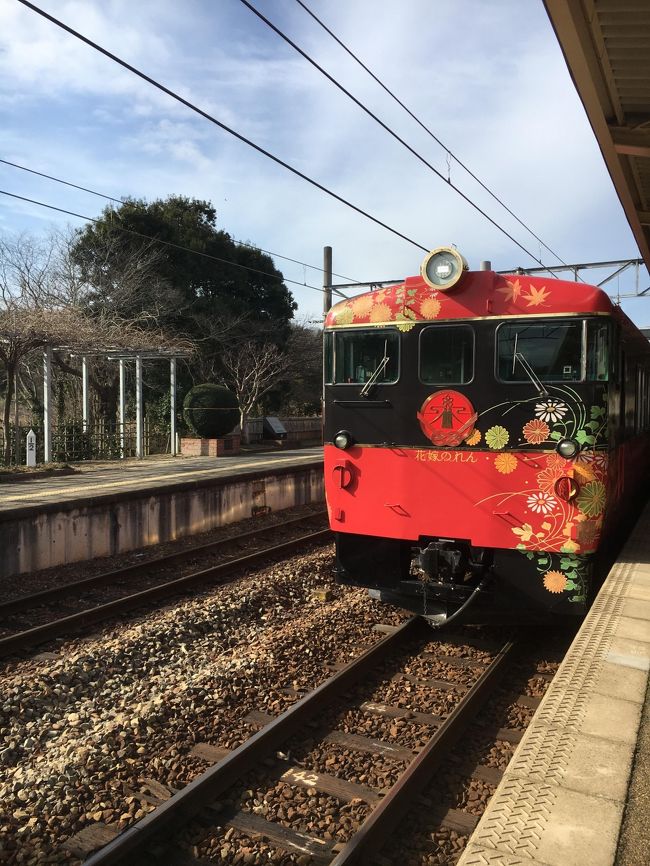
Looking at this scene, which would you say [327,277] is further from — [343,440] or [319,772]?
[319,772]

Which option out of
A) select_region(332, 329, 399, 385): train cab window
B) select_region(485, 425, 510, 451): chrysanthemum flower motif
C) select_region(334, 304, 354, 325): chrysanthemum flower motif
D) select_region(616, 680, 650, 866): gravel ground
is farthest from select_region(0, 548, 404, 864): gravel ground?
select_region(334, 304, 354, 325): chrysanthemum flower motif

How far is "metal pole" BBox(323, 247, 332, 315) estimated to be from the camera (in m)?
20.7

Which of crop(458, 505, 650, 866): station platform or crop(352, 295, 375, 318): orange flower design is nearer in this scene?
crop(458, 505, 650, 866): station platform

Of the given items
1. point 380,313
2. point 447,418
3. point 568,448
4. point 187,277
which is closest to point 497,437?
point 447,418

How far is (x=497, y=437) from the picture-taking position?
5.54 meters

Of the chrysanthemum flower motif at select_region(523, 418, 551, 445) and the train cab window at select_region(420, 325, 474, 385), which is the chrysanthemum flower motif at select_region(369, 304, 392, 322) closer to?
the train cab window at select_region(420, 325, 474, 385)

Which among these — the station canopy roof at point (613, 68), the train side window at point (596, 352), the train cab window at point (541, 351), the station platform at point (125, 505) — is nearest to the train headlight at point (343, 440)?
the train cab window at point (541, 351)

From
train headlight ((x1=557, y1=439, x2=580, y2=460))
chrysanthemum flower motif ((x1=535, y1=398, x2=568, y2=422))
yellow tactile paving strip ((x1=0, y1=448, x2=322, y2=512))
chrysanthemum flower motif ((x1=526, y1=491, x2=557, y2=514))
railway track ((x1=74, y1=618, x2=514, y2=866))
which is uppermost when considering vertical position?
chrysanthemum flower motif ((x1=535, y1=398, x2=568, y2=422))

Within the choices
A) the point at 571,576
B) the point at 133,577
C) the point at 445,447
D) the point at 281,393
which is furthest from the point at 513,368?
the point at 281,393

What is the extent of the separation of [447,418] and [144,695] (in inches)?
129

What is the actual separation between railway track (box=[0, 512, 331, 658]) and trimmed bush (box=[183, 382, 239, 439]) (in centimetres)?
1064

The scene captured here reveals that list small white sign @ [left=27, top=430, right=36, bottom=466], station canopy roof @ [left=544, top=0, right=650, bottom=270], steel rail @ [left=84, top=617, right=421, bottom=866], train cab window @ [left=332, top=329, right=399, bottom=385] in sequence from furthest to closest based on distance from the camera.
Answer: small white sign @ [left=27, top=430, right=36, bottom=466]
train cab window @ [left=332, top=329, right=399, bottom=385]
station canopy roof @ [left=544, top=0, right=650, bottom=270]
steel rail @ [left=84, top=617, right=421, bottom=866]

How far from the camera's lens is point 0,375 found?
2453 centimetres

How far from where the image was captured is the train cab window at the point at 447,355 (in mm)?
A: 5715
